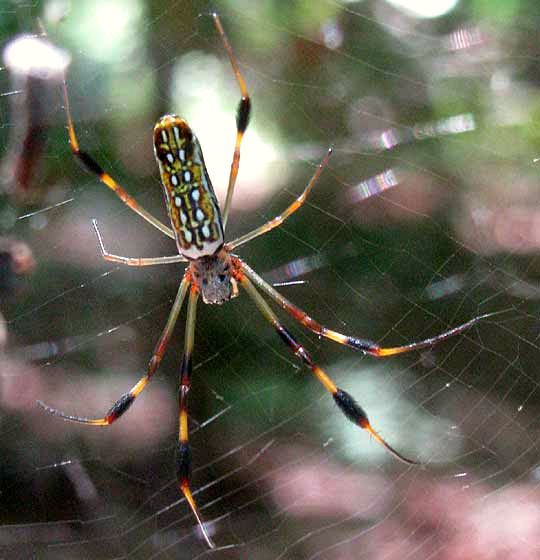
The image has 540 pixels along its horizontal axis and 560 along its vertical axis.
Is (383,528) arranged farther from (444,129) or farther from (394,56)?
(394,56)

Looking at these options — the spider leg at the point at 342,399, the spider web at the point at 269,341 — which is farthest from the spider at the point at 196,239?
the spider web at the point at 269,341

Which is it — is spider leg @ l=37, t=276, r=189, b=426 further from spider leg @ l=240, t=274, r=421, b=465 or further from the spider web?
the spider web

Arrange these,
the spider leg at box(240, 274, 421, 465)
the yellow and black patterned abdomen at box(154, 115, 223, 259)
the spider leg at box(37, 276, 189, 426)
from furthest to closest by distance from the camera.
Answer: the spider leg at box(37, 276, 189, 426) < the spider leg at box(240, 274, 421, 465) < the yellow and black patterned abdomen at box(154, 115, 223, 259)

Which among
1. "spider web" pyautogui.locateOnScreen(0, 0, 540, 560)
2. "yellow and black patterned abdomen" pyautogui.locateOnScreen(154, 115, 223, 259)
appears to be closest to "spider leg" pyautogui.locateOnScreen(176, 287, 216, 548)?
"yellow and black patterned abdomen" pyautogui.locateOnScreen(154, 115, 223, 259)

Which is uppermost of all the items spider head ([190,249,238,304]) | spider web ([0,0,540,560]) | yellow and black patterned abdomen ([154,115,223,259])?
yellow and black patterned abdomen ([154,115,223,259])

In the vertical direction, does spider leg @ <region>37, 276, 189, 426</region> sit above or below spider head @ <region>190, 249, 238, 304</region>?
below

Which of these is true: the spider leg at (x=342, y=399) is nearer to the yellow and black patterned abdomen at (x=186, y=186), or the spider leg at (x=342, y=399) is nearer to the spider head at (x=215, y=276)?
the spider head at (x=215, y=276)

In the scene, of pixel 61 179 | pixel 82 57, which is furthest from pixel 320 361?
pixel 82 57
